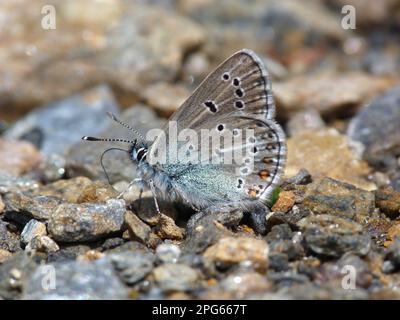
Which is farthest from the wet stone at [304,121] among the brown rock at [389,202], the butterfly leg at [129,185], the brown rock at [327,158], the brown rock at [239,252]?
the brown rock at [239,252]

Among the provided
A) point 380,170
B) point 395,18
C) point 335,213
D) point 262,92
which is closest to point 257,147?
point 262,92

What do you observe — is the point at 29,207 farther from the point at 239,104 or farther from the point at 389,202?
the point at 389,202

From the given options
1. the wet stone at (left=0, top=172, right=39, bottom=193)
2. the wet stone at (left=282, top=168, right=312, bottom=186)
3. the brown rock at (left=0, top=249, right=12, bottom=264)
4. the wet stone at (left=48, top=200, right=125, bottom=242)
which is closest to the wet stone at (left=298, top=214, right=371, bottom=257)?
the wet stone at (left=282, top=168, right=312, bottom=186)

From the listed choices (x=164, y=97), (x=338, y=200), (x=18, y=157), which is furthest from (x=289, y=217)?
(x=18, y=157)

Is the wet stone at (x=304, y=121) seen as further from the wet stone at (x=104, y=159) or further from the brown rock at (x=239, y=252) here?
the brown rock at (x=239, y=252)

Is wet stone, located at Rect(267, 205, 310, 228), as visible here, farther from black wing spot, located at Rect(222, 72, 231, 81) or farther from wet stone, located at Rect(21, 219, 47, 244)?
wet stone, located at Rect(21, 219, 47, 244)

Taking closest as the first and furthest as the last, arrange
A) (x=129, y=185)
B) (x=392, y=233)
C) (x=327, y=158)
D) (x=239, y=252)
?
(x=239, y=252) < (x=392, y=233) < (x=129, y=185) < (x=327, y=158)
